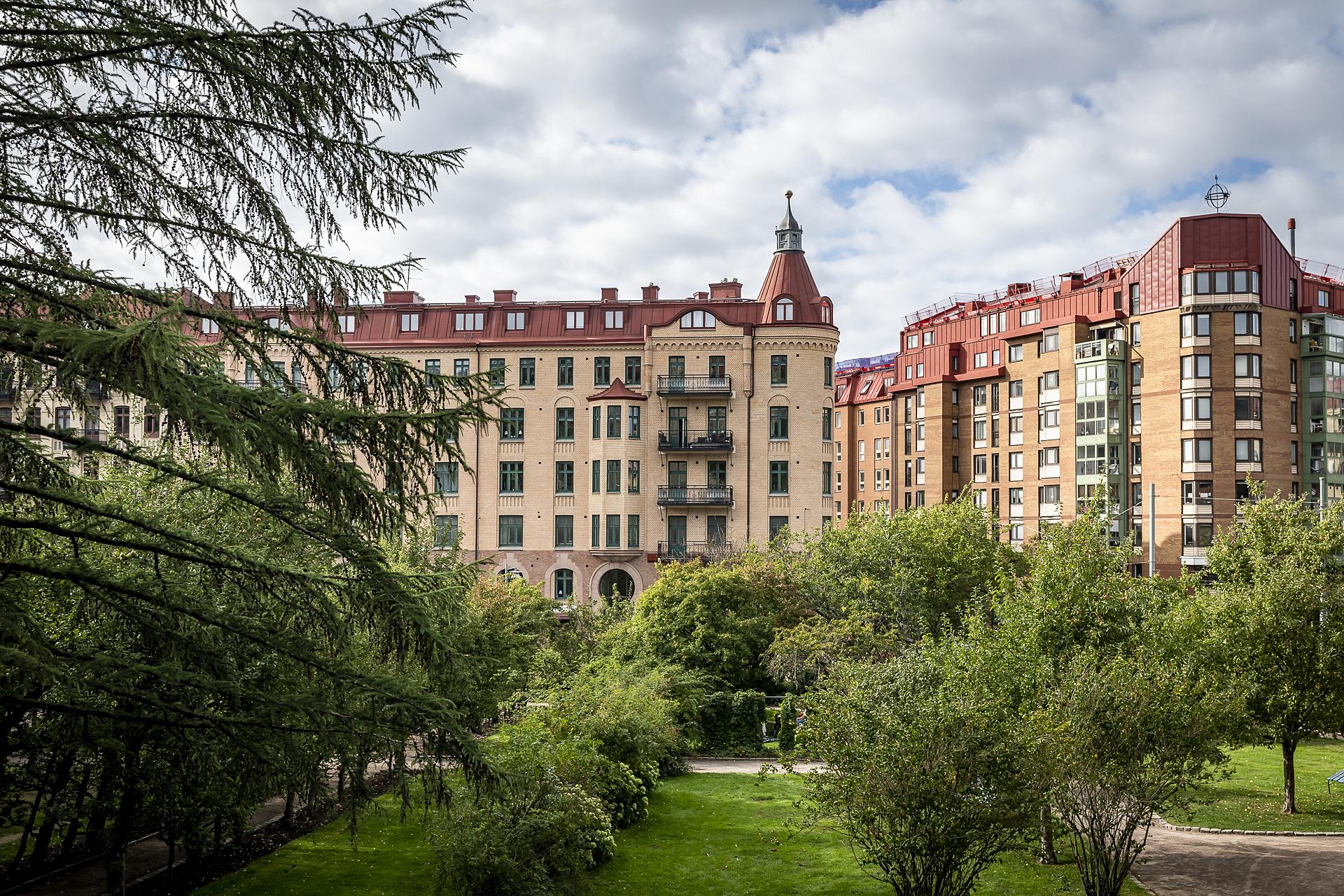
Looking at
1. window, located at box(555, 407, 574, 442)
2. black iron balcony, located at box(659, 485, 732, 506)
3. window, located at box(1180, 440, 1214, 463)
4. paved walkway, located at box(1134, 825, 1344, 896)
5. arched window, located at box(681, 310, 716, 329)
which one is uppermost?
arched window, located at box(681, 310, 716, 329)

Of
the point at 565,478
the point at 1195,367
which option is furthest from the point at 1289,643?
the point at 1195,367

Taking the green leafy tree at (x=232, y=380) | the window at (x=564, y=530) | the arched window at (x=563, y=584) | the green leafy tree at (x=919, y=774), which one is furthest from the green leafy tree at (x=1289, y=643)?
the window at (x=564, y=530)

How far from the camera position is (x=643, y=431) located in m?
50.9

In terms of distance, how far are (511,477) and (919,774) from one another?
3971 cm

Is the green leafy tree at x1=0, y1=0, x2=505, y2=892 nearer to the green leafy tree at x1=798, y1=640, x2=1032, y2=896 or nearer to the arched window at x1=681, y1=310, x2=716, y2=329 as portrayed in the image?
the green leafy tree at x1=798, y1=640, x2=1032, y2=896

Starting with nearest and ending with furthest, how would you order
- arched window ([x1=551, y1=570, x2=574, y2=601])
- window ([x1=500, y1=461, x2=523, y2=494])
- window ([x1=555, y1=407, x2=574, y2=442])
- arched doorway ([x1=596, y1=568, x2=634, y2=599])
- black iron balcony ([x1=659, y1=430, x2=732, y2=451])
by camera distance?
black iron balcony ([x1=659, y1=430, x2=732, y2=451]) → arched doorway ([x1=596, y1=568, x2=634, y2=599]) → arched window ([x1=551, y1=570, x2=574, y2=601]) → window ([x1=555, y1=407, x2=574, y2=442]) → window ([x1=500, y1=461, x2=523, y2=494])

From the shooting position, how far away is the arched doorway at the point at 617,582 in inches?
1998

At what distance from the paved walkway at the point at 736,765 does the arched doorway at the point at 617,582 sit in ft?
61.4

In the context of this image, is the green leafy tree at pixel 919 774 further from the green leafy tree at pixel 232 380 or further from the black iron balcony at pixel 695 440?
the black iron balcony at pixel 695 440

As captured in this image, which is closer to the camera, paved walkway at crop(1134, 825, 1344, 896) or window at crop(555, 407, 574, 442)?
paved walkway at crop(1134, 825, 1344, 896)

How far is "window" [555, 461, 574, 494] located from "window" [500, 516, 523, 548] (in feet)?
8.41

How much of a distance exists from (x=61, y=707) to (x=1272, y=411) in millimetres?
60574

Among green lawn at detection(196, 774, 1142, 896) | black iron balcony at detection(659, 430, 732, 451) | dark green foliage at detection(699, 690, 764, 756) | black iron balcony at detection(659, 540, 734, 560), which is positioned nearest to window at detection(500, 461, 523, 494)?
black iron balcony at detection(659, 430, 732, 451)

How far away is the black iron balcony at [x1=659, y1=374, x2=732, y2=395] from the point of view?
5016cm
